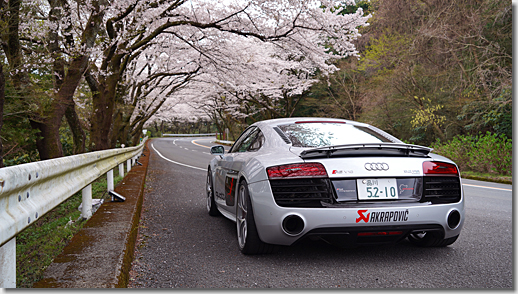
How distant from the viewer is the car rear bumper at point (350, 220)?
3.61 metres

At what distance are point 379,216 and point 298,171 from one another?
2.53 feet

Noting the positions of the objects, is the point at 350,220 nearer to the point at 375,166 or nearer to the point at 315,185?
the point at 315,185

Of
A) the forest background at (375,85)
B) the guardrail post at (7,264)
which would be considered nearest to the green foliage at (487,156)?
the forest background at (375,85)

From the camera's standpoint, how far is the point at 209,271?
12.0 ft

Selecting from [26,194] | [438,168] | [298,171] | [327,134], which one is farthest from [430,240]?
[26,194]

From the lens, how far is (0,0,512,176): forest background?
10.0 m

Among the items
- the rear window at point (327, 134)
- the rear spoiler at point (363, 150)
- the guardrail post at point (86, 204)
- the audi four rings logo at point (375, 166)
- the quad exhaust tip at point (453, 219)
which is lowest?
the guardrail post at point (86, 204)

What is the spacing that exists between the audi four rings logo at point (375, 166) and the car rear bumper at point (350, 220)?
297mm

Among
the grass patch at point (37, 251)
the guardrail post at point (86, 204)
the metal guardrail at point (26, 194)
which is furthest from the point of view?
the guardrail post at point (86, 204)

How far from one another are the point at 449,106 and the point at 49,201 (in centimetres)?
2049

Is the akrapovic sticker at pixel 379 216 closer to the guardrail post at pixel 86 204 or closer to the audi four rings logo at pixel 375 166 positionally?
the audi four rings logo at pixel 375 166

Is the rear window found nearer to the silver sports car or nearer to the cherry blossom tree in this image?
the silver sports car

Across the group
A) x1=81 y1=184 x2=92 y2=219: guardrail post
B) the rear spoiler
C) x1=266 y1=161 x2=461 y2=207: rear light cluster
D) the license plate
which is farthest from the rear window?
x1=81 y1=184 x2=92 y2=219: guardrail post

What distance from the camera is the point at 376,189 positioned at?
3705mm
